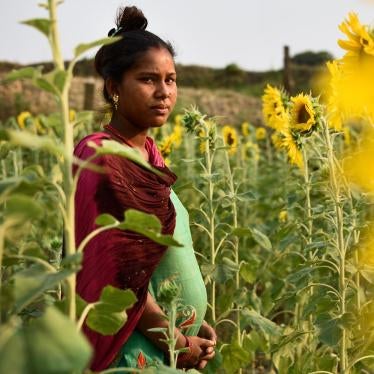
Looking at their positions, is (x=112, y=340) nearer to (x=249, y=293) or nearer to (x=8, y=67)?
(x=249, y=293)

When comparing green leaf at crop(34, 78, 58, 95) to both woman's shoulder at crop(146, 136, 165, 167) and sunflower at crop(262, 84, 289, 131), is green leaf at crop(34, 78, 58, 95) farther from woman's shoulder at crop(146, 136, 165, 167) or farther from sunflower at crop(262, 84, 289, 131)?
sunflower at crop(262, 84, 289, 131)

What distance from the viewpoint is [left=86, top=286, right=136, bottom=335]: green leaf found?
1.11 meters

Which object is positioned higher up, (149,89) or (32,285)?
(149,89)

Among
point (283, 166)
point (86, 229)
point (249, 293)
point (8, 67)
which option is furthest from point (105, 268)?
point (8, 67)

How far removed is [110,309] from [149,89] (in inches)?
29.5

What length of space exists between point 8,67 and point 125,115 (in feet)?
52.4

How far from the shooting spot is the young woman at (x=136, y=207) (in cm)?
165

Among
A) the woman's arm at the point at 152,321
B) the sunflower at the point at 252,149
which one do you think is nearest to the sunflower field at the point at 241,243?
the woman's arm at the point at 152,321

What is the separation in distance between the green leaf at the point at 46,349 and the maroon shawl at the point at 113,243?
0.78 m

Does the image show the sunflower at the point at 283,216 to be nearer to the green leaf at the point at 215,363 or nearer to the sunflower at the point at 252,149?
the green leaf at the point at 215,363

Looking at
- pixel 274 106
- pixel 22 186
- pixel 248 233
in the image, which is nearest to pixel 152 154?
pixel 248 233

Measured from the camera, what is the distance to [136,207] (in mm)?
1681

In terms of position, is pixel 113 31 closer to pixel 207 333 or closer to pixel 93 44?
pixel 207 333

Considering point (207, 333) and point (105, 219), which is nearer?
point (105, 219)
